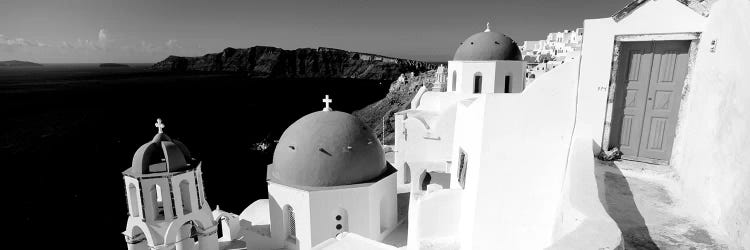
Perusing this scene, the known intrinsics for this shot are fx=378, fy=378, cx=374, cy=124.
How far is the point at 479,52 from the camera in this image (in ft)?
54.7

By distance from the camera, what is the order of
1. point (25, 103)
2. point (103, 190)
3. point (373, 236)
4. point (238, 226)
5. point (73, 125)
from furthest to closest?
point (25, 103) < point (73, 125) < point (103, 190) < point (238, 226) < point (373, 236)

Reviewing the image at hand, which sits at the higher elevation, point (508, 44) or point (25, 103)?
point (508, 44)

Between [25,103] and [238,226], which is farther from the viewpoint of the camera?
[25,103]

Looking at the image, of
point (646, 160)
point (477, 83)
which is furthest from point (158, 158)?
point (477, 83)

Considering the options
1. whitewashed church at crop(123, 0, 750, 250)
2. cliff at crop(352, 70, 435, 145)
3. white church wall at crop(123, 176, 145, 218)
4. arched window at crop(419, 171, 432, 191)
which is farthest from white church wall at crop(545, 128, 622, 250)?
cliff at crop(352, 70, 435, 145)

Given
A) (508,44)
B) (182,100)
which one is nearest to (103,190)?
(508,44)

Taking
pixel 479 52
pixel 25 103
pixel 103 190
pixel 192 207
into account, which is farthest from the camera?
pixel 25 103

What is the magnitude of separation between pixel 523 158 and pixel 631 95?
68.9 inches

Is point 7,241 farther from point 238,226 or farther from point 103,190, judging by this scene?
point 238,226

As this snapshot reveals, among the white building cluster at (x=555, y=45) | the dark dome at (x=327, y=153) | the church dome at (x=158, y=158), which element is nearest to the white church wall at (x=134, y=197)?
the church dome at (x=158, y=158)

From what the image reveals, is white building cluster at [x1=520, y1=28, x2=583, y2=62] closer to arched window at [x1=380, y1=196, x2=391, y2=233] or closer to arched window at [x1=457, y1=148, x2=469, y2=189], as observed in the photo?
arched window at [x1=380, y1=196, x2=391, y2=233]

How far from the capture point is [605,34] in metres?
5.38

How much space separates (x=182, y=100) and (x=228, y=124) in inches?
1260

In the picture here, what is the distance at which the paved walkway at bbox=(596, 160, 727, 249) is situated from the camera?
11.0 feet
